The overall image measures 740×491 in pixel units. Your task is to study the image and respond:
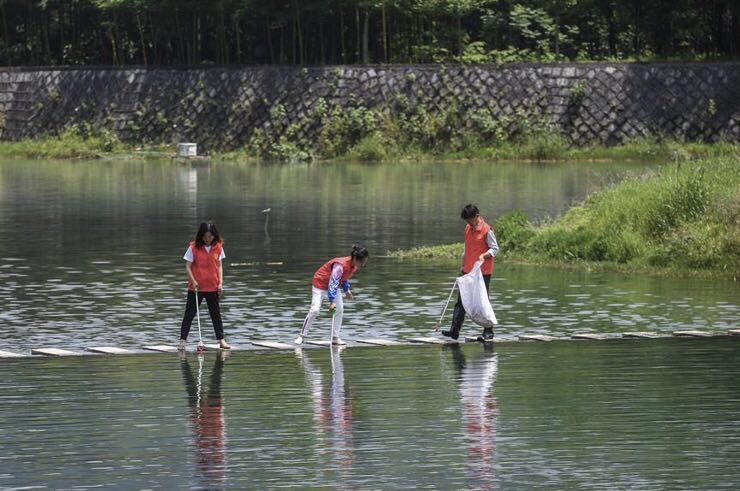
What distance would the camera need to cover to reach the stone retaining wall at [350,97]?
72.4 metres

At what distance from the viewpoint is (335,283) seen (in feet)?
70.2

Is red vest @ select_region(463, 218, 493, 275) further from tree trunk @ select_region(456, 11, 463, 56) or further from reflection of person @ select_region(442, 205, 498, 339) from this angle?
tree trunk @ select_region(456, 11, 463, 56)

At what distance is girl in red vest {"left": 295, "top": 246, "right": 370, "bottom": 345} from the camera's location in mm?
21172

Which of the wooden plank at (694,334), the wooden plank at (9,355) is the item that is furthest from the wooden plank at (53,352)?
the wooden plank at (694,334)

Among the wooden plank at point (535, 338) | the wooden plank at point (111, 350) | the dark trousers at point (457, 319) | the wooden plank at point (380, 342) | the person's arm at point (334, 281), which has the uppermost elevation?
the person's arm at point (334, 281)

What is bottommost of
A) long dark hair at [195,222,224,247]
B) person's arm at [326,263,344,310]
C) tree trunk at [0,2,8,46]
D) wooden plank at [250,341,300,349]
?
wooden plank at [250,341,300,349]

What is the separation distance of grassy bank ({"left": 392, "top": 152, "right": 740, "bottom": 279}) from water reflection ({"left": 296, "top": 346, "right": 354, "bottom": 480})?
11.6 metres

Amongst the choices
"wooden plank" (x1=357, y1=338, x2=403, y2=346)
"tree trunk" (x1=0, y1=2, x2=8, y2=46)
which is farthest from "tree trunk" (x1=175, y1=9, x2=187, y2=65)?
"wooden plank" (x1=357, y1=338, x2=403, y2=346)

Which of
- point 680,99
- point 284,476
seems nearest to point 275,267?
point 284,476

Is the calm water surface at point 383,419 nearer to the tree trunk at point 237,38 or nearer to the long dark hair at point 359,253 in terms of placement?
the long dark hair at point 359,253

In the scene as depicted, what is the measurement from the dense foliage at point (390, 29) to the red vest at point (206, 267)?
184ft

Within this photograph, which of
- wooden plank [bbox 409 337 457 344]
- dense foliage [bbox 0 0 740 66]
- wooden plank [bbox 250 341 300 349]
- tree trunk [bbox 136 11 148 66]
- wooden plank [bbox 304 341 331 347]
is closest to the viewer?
wooden plank [bbox 250 341 300 349]

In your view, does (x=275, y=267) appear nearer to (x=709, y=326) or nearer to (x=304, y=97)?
(x=709, y=326)

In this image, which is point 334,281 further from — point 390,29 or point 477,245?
point 390,29
